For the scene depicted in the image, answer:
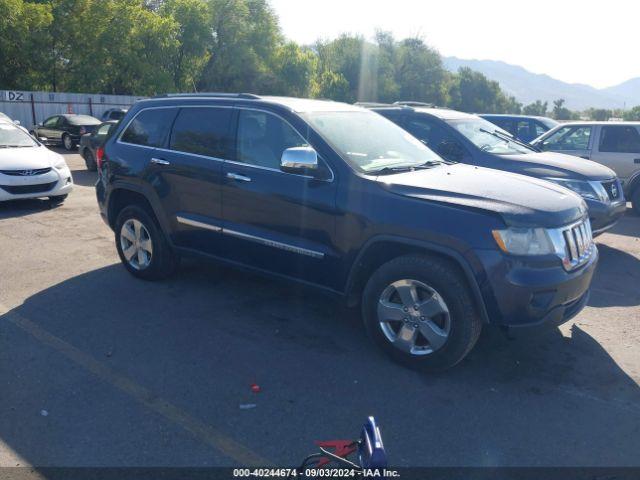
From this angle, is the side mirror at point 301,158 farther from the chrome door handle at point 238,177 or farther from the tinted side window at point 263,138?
the chrome door handle at point 238,177

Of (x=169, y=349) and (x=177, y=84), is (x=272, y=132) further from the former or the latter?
(x=177, y=84)

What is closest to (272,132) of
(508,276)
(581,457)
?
(508,276)

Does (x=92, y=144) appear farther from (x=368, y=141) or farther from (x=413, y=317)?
(x=413, y=317)

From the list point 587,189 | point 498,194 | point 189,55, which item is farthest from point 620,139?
point 189,55

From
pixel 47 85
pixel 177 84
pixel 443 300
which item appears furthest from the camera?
pixel 177 84

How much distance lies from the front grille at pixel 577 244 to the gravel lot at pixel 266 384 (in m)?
0.54

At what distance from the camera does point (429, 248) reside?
398 cm

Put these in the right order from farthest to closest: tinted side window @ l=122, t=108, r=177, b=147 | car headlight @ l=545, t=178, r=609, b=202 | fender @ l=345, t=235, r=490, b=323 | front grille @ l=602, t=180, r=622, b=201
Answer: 1. front grille @ l=602, t=180, r=622, b=201
2. car headlight @ l=545, t=178, r=609, b=202
3. tinted side window @ l=122, t=108, r=177, b=147
4. fender @ l=345, t=235, r=490, b=323

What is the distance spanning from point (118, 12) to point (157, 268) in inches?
1464

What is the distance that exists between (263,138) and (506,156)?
4.02 m

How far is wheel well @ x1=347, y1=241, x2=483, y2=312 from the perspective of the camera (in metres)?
4.04

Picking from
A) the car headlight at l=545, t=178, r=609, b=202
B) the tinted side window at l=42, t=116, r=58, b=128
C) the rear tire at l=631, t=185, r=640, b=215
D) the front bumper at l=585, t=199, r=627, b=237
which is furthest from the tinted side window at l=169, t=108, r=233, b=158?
the tinted side window at l=42, t=116, r=58, b=128

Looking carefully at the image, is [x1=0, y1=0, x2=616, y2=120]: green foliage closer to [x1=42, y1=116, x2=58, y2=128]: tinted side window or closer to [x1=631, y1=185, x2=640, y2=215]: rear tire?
[x1=42, y1=116, x2=58, y2=128]: tinted side window

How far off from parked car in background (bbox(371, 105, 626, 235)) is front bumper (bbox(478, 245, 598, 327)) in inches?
149
